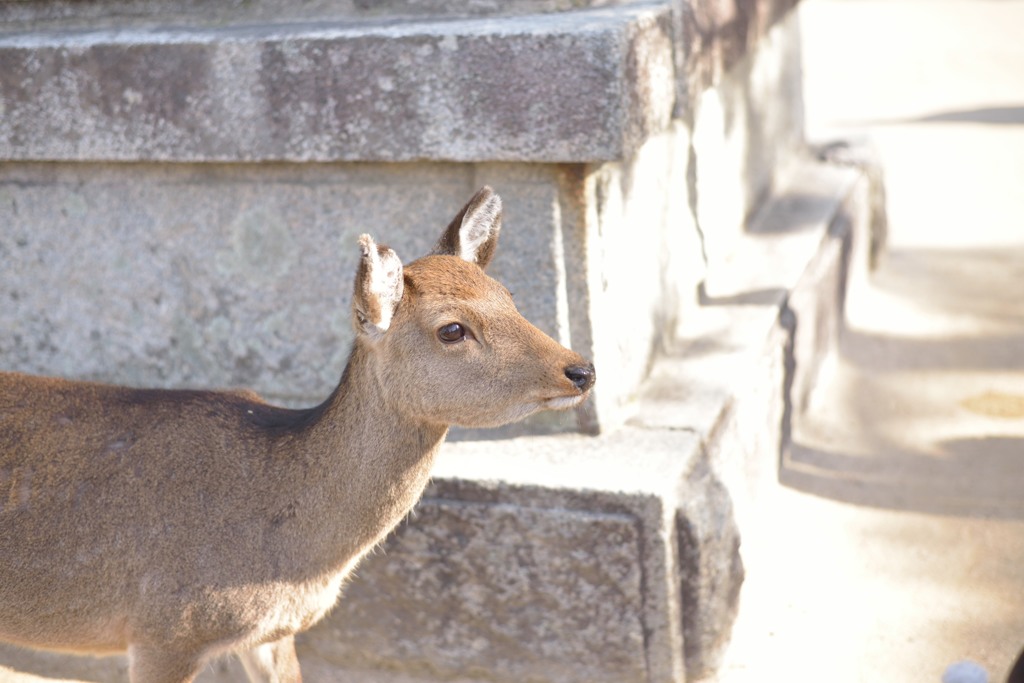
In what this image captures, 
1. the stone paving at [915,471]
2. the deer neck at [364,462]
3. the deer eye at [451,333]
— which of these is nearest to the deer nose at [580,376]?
the deer eye at [451,333]

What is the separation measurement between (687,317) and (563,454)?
1237mm

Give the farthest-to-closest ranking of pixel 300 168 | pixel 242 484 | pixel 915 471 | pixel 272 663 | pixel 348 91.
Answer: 1. pixel 915 471
2. pixel 300 168
3. pixel 348 91
4. pixel 272 663
5. pixel 242 484

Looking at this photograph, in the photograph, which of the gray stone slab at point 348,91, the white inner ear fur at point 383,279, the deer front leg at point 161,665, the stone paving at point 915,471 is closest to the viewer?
the white inner ear fur at point 383,279

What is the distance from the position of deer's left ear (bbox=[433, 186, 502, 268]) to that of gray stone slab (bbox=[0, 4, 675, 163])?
1.55 feet

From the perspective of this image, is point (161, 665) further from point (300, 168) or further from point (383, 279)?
point (300, 168)

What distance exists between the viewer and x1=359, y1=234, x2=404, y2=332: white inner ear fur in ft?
8.93

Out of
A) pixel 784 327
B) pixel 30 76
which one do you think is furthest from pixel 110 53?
pixel 784 327

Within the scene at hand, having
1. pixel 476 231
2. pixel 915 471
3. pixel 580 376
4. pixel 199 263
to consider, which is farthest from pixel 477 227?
pixel 915 471

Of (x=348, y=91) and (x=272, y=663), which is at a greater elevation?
(x=348, y=91)

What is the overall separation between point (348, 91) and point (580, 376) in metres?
1.28

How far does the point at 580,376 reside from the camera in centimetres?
281

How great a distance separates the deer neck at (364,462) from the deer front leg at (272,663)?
532mm

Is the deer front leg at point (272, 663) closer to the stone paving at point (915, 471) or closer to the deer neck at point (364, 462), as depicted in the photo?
the deer neck at point (364, 462)

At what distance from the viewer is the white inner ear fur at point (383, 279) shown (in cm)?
272
